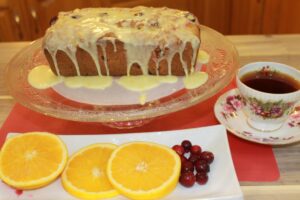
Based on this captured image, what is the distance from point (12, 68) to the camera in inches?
44.1

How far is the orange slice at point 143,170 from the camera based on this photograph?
772 mm

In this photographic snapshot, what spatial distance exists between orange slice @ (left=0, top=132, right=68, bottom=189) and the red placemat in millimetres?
149

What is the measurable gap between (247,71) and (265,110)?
119 millimetres

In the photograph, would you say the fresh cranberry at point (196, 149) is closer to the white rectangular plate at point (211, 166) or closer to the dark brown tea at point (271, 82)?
the white rectangular plate at point (211, 166)

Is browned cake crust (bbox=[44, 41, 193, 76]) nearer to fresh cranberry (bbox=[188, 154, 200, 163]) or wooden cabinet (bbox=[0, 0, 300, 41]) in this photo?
fresh cranberry (bbox=[188, 154, 200, 163])

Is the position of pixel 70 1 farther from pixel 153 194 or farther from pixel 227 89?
pixel 153 194

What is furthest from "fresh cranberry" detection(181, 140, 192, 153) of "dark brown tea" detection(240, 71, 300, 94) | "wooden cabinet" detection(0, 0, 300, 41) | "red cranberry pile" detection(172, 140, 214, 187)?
"wooden cabinet" detection(0, 0, 300, 41)

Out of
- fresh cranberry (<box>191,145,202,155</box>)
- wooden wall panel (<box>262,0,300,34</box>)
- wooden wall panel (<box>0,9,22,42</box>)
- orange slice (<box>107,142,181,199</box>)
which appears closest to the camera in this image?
orange slice (<box>107,142,181,199</box>)

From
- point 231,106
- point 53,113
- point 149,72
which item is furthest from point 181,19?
point 53,113

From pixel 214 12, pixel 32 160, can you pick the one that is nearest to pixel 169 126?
pixel 32 160

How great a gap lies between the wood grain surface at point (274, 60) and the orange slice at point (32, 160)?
25 centimetres

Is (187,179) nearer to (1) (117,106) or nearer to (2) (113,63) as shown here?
(1) (117,106)

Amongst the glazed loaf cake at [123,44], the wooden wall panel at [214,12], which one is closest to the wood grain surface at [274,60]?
the glazed loaf cake at [123,44]

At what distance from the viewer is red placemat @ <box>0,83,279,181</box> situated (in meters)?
0.94
